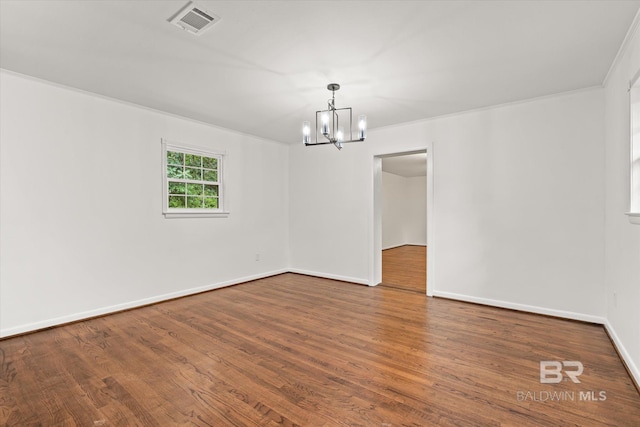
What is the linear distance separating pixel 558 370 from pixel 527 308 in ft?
4.87

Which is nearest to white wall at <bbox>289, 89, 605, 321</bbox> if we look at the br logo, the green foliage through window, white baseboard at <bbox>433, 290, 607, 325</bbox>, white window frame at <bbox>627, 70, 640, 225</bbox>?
white baseboard at <bbox>433, 290, 607, 325</bbox>

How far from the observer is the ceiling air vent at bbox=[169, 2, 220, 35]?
2.03 m

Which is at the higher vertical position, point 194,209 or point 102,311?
point 194,209

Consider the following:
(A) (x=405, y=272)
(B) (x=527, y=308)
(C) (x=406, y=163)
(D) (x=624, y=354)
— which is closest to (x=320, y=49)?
(D) (x=624, y=354)

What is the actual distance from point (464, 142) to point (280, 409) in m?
3.85

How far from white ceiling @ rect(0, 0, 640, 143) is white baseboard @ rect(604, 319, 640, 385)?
2483mm

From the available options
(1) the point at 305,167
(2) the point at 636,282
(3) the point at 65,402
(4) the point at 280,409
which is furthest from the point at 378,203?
(3) the point at 65,402

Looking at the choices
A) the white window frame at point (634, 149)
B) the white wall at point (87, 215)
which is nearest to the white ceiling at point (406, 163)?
the white wall at point (87, 215)

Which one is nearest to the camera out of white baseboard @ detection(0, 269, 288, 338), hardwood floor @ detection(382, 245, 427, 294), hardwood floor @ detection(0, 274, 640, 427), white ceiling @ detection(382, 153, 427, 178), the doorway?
hardwood floor @ detection(0, 274, 640, 427)

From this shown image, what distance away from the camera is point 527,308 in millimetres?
3639

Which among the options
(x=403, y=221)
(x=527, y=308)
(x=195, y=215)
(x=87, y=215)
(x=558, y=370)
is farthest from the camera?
(x=403, y=221)

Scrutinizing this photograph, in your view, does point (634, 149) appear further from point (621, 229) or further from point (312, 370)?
point (312, 370)

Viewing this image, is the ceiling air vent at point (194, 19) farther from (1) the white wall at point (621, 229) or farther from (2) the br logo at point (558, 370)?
(2) the br logo at point (558, 370)

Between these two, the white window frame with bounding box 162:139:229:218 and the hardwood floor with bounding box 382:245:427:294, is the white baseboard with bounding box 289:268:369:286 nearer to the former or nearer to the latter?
the hardwood floor with bounding box 382:245:427:294
